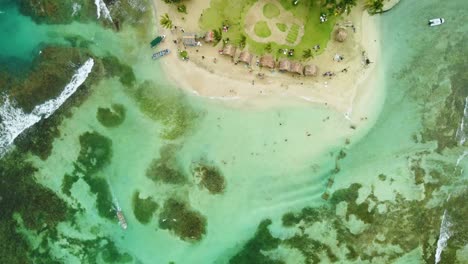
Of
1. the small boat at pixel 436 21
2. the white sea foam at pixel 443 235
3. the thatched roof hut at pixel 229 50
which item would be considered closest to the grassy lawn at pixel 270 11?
the thatched roof hut at pixel 229 50

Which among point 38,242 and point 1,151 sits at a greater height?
point 1,151

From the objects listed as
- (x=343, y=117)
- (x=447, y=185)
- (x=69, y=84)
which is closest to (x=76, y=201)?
(x=69, y=84)

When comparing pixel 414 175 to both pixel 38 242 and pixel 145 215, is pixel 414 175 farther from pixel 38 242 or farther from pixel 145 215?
pixel 38 242

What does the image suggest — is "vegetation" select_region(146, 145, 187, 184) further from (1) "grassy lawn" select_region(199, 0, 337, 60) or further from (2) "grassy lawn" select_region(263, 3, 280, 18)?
(2) "grassy lawn" select_region(263, 3, 280, 18)

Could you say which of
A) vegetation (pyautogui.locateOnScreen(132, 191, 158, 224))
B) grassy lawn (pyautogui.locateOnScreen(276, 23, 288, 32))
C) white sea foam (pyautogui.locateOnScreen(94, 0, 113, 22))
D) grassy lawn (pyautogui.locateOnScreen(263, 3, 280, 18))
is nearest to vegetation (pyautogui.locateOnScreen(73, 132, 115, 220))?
vegetation (pyautogui.locateOnScreen(132, 191, 158, 224))

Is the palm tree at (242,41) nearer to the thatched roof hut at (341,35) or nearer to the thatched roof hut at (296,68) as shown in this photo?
the thatched roof hut at (296,68)

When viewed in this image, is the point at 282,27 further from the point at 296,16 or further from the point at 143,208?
the point at 143,208
